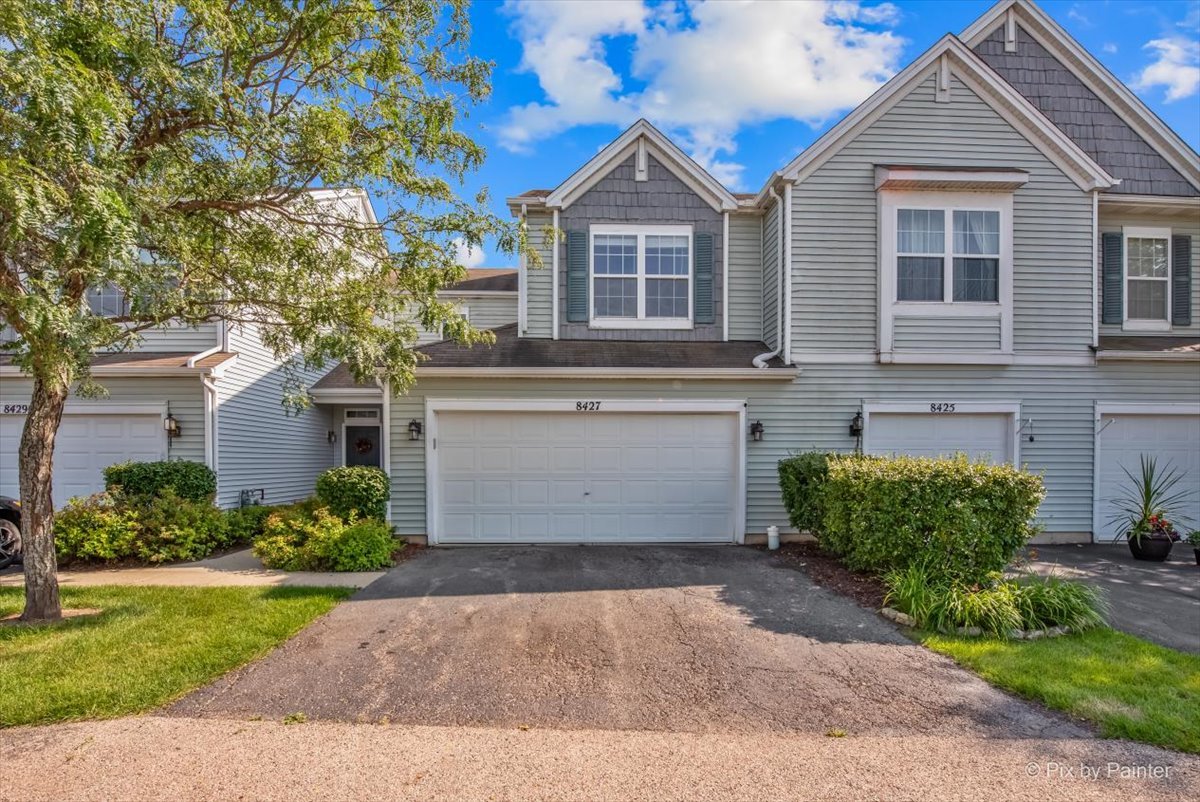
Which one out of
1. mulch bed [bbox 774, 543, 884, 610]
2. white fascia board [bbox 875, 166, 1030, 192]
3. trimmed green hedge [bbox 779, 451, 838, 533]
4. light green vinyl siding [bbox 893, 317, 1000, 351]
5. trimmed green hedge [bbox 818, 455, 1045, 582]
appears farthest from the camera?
light green vinyl siding [bbox 893, 317, 1000, 351]

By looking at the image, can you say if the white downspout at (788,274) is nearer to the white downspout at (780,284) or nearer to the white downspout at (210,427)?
the white downspout at (780,284)

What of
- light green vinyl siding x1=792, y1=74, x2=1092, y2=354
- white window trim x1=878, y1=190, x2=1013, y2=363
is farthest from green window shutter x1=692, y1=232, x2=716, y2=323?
white window trim x1=878, y1=190, x2=1013, y2=363

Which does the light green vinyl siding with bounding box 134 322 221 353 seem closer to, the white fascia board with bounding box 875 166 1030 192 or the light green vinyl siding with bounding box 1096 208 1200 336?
the white fascia board with bounding box 875 166 1030 192

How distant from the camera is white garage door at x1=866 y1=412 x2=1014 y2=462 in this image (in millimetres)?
9711

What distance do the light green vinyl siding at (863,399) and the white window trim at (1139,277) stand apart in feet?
3.54

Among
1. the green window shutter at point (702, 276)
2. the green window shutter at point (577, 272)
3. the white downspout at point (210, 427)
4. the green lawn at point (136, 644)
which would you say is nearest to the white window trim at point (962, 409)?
the green window shutter at point (702, 276)

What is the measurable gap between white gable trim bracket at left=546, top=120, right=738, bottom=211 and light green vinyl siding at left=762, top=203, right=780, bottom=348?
2.51ft

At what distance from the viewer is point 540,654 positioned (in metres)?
4.95

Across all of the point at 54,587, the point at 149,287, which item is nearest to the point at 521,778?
the point at 149,287

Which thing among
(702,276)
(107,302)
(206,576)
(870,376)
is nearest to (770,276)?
(702,276)

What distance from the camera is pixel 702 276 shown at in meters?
10.6

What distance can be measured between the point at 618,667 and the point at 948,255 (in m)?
8.78

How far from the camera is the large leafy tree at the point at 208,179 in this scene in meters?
4.13

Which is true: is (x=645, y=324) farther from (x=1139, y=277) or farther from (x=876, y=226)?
(x=1139, y=277)
